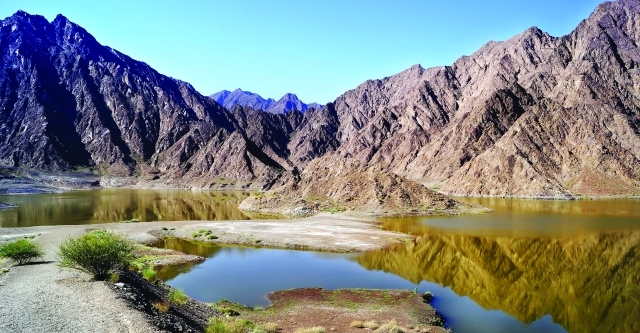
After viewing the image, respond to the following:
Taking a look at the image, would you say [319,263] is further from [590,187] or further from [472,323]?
[590,187]

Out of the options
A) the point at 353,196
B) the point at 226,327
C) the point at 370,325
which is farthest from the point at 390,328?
the point at 353,196

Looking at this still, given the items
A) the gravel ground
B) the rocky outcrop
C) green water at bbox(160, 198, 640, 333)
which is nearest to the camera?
the gravel ground

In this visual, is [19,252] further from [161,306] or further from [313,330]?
[313,330]

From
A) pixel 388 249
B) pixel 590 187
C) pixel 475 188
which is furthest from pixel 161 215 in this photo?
pixel 590 187

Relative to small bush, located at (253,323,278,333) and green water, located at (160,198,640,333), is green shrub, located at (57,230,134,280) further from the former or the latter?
green water, located at (160,198,640,333)

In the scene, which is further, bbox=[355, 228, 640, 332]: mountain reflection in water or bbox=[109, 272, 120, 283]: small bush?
bbox=[355, 228, 640, 332]: mountain reflection in water

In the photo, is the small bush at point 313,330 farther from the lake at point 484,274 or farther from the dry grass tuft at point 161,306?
the lake at point 484,274

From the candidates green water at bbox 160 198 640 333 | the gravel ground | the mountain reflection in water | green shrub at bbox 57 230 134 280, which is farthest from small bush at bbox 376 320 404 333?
green shrub at bbox 57 230 134 280
